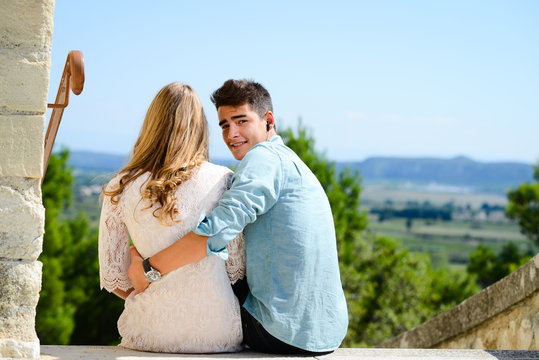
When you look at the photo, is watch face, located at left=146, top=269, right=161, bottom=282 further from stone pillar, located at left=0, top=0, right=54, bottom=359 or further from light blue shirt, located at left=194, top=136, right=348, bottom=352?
stone pillar, located at left=0, top=0, right=54, bottom=359

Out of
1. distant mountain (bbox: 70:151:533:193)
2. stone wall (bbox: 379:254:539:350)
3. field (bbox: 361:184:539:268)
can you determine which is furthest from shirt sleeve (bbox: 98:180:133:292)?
distant mountain (bbox: 70:151:533:193)

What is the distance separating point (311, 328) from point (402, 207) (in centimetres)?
8284

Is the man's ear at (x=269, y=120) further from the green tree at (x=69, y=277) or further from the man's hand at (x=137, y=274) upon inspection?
the green tree at (x=69, y=277)

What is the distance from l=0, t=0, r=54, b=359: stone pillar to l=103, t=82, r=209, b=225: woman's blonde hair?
47 centimetres

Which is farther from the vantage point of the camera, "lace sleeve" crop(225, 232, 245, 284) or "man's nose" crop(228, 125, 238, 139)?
"man's nose" crop(228, 125, 238, 139)

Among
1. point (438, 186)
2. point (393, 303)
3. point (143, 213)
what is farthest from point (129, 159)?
point (438, 186)

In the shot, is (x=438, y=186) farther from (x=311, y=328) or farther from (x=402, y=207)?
(x=311, y=328)

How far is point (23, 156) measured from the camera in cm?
190

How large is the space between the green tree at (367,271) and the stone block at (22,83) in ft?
54.8

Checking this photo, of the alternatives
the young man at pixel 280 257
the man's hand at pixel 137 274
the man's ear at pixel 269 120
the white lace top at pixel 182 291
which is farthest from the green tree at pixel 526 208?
the man's hand at pixel 137 274

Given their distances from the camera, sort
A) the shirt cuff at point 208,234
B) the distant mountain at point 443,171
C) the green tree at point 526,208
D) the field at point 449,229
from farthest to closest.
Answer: the distant mountain at point 443,171 → the field at point 449,229 → the green tree at point 526,208 → the shirt cuff at point 208,234

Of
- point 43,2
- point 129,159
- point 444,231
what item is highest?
point 43,2

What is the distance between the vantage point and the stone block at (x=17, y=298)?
1.89m

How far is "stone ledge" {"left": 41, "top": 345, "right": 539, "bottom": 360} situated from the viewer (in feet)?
7.11
